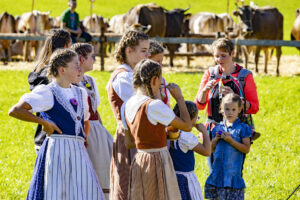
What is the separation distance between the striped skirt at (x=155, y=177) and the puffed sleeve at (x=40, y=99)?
0.90 metres

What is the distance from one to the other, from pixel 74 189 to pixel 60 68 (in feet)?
3.36

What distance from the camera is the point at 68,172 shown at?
15.1ft

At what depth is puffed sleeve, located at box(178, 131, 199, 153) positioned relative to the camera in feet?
15.0

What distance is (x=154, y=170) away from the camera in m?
4.20

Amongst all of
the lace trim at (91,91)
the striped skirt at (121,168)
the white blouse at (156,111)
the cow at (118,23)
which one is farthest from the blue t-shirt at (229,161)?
the cow at (118,23)

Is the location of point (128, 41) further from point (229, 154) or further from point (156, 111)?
point (229, 154)

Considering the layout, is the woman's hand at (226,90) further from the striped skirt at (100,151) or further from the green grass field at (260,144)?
the green grass field at (260,144)

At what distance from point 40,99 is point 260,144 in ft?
18.7

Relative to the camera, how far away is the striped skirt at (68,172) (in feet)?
14.9

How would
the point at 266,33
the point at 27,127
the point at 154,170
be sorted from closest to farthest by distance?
the point at 154,170
the point at 27,127
the point at 266,33

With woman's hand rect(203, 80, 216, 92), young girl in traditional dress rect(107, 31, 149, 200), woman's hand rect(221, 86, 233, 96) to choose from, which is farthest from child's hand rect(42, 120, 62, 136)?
woman's hand rect(221, 86, 233, 96)

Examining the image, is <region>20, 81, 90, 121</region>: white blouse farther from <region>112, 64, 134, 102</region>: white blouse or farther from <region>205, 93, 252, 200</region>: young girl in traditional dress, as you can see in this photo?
<region>205, 93, 252, 200</region>: young girl in traditional dress

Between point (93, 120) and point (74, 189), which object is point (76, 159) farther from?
point (93, 120)

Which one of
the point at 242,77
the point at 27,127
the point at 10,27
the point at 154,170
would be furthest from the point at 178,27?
the point at 154,170
